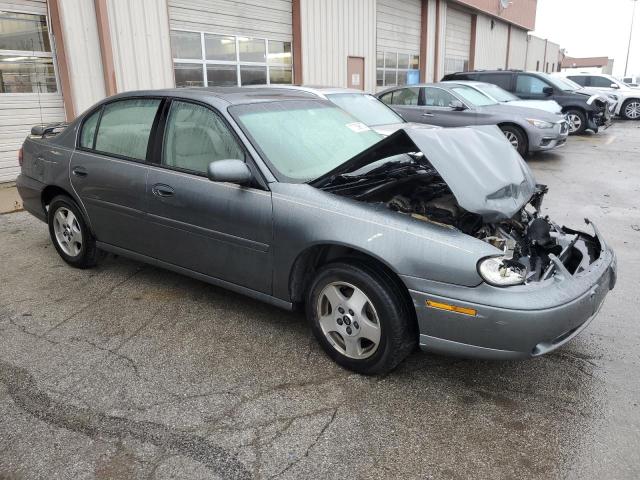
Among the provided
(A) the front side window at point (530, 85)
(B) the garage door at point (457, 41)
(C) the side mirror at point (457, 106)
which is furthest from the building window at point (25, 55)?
(B) the garage door at point (457, 41)

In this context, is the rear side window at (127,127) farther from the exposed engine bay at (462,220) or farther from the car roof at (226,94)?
the exposed engine bay at (462,220)

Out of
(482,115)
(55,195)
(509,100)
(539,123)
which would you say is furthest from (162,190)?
(509,100)

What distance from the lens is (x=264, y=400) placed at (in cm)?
293

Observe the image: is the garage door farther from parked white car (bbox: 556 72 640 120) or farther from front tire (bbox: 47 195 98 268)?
front tire (bbox: 47 195 98 268)

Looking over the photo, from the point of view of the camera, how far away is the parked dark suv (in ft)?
46.3

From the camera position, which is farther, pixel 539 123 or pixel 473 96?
pixel 473 96

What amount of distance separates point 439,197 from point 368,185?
0.45 meters

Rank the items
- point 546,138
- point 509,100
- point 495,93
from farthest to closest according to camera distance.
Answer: point 495,93, point 509,100, point 546,138

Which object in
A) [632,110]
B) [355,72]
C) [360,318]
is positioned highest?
[355,72]

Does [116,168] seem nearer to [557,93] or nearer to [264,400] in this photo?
[264,400]

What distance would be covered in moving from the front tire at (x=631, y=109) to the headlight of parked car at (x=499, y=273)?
2047cm

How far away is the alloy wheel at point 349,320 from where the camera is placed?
302 centimetres

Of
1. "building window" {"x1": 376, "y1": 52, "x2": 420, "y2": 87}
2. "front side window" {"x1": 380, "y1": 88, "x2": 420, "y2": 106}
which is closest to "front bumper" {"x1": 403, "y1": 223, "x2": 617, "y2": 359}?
"front side window" {"x1": 380, "y1": 88, "x2": 420, "y2": 106}

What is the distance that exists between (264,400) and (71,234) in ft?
9.13
